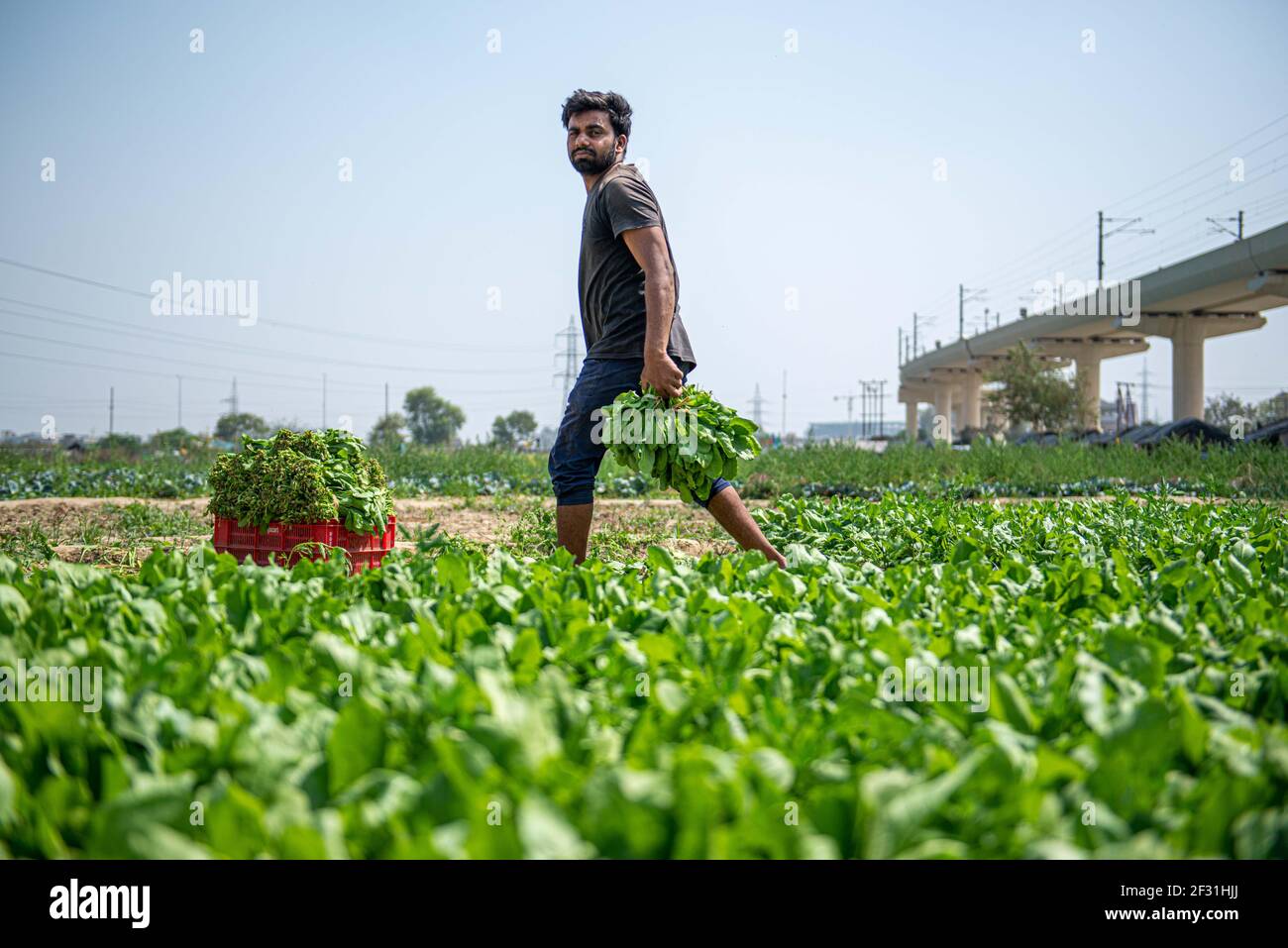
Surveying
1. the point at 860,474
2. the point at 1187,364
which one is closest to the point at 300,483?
the point at 860,474

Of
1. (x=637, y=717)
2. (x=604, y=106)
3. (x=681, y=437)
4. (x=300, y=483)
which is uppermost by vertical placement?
(x=604, y=106)

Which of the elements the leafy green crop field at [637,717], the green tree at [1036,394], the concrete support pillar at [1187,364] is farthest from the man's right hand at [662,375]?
the green tree at [1036,394]

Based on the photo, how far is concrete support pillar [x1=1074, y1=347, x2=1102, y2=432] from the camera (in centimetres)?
4291

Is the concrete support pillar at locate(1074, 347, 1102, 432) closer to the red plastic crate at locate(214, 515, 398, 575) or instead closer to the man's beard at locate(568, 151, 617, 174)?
the man's beard at locate(568, 151, 617, 174)

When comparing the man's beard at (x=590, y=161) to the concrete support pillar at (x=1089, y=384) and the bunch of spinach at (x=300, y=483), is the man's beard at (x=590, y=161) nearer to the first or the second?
the bunch of spinach at (x=300, y=483)

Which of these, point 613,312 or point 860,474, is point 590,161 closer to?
point 613,312

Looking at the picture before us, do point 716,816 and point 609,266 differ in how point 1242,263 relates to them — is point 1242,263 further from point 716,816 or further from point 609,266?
point 716,816

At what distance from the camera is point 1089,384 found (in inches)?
1763

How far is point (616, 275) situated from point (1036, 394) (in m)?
43.7

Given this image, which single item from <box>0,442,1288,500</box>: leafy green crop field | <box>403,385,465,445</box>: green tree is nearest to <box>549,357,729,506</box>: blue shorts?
<box>0,442,1288,500</box>: leafy green crop field

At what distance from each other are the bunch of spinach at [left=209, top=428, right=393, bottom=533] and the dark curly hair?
7.17 ft
